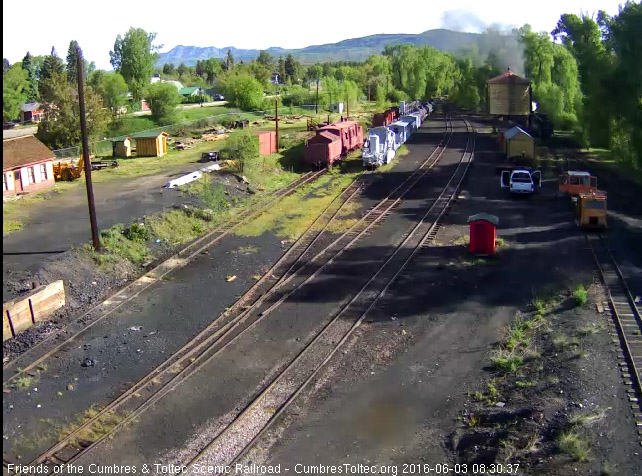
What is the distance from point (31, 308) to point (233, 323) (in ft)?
17.3

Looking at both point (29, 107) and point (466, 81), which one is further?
point (466, 81)

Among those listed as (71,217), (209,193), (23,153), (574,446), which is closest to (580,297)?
(574,446)

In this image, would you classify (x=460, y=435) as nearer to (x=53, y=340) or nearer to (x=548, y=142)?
(x=53, y=340)

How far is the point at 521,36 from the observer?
69.4 meters

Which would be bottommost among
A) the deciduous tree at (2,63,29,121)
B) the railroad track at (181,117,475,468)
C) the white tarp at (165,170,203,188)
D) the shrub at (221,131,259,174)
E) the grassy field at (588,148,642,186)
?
the railroad track at (181,117,475,468)

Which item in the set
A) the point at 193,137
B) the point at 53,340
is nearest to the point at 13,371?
the point at 53,340

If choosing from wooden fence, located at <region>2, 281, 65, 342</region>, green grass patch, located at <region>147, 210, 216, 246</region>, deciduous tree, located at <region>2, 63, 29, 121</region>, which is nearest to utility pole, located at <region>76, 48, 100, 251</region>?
green grass patch, located at <region>147, 210, 216, 246</region>

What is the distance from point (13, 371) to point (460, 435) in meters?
9.81

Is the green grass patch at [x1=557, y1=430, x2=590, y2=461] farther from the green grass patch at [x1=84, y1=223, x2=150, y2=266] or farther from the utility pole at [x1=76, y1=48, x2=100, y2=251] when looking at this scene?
the utility pole at [x1=76, y1=48, x2=100, y2=251]

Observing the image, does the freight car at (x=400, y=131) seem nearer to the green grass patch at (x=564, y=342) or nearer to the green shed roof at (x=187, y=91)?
the green grass patch at (x=564, y=342)

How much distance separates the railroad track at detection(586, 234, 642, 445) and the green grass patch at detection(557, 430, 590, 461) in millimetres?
1197

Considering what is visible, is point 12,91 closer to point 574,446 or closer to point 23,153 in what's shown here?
point 23,153

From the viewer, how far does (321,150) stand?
38125 millimetres

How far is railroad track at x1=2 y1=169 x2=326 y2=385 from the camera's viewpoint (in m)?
13.8
